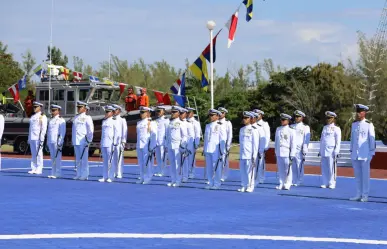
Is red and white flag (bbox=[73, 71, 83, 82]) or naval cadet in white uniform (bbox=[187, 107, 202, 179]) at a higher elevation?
red and white flag (bbox=[73, 71, 83, 82])

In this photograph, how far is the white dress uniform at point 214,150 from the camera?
17969 mm

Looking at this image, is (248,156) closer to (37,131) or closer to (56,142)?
(56,142)

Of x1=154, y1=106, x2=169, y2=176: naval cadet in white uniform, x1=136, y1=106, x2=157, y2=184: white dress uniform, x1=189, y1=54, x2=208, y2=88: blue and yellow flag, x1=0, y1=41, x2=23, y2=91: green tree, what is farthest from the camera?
x1=0, y1=41, x2=23, y2=91: green tree

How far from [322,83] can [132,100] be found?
16862mm

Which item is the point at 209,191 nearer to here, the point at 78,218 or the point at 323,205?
the point at 323,205

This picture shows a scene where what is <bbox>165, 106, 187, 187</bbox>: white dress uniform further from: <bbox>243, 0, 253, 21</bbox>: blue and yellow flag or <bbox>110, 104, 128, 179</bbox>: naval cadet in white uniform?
<bbox>243, 0, 253, 21</bbox>: blue and yellow flag

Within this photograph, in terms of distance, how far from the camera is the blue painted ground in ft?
33.4

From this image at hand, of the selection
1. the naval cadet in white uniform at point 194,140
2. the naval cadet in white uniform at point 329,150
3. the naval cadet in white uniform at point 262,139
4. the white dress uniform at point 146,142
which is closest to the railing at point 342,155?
the naval cadet in white uniform at point 262,139

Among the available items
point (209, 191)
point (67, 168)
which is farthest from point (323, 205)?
point (67, 168)

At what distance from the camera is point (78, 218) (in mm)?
12359

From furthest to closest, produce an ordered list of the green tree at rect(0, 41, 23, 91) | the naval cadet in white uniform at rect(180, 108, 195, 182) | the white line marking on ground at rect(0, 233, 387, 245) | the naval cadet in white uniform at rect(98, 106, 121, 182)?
1. the green tree at rect(0, 41, 23, 91)
2. the naval cadet in white uniform at rect(98, 106, 121, 182)
3. the naval cadet in white uniform at rect(180, 108, 195, 182)
4. the white line marking on ground at rect(0, 233, 387, 245)

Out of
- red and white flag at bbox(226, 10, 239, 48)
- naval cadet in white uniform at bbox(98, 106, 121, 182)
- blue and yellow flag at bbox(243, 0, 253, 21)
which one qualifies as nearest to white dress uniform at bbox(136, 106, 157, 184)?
naval cadet in white uniform at bbox(98, 106, 121, 182)

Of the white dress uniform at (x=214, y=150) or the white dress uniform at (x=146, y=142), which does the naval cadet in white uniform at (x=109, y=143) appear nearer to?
the white dress uniform at (x=146, y=142)

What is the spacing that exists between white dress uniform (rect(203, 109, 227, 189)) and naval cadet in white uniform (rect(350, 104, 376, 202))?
11.2ft
